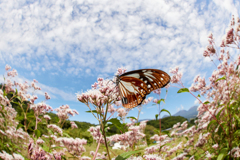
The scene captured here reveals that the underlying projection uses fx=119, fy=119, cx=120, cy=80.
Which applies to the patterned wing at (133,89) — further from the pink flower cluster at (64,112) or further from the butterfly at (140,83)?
the pink flower cluster at (64,112)

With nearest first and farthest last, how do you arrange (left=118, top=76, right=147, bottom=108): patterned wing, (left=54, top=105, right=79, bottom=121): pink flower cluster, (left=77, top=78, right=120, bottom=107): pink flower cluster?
(left=77, top=78, right=120, bottom=107): pink flower cluster
(left=118, top=76, right=147, bottom=108): patterned wing
(left=54, top=105, right=79, bottom=121): pink flower cluster

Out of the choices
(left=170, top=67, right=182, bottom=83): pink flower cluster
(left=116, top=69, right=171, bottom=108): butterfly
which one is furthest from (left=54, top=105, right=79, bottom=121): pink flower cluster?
(left=170, top=67, right=182, bottom=83): pink flower cluster

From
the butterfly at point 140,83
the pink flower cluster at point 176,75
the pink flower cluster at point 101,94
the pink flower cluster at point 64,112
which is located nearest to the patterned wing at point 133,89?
the butterfly at point 140,83

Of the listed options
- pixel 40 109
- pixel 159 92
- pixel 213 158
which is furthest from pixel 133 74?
pixel 40 109

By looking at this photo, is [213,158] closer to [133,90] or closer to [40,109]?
[133,90]

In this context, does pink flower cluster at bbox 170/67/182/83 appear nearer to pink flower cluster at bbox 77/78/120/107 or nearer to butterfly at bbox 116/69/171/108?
butterfly at bbox 116/69/171/108

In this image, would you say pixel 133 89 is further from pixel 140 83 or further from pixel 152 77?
pixel 152 77

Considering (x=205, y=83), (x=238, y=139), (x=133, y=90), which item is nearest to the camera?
(x=133, y=90)

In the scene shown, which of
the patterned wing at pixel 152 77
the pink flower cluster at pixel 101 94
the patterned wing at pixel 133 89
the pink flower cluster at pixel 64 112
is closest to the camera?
the pink flower cluster at pixel 101 94
